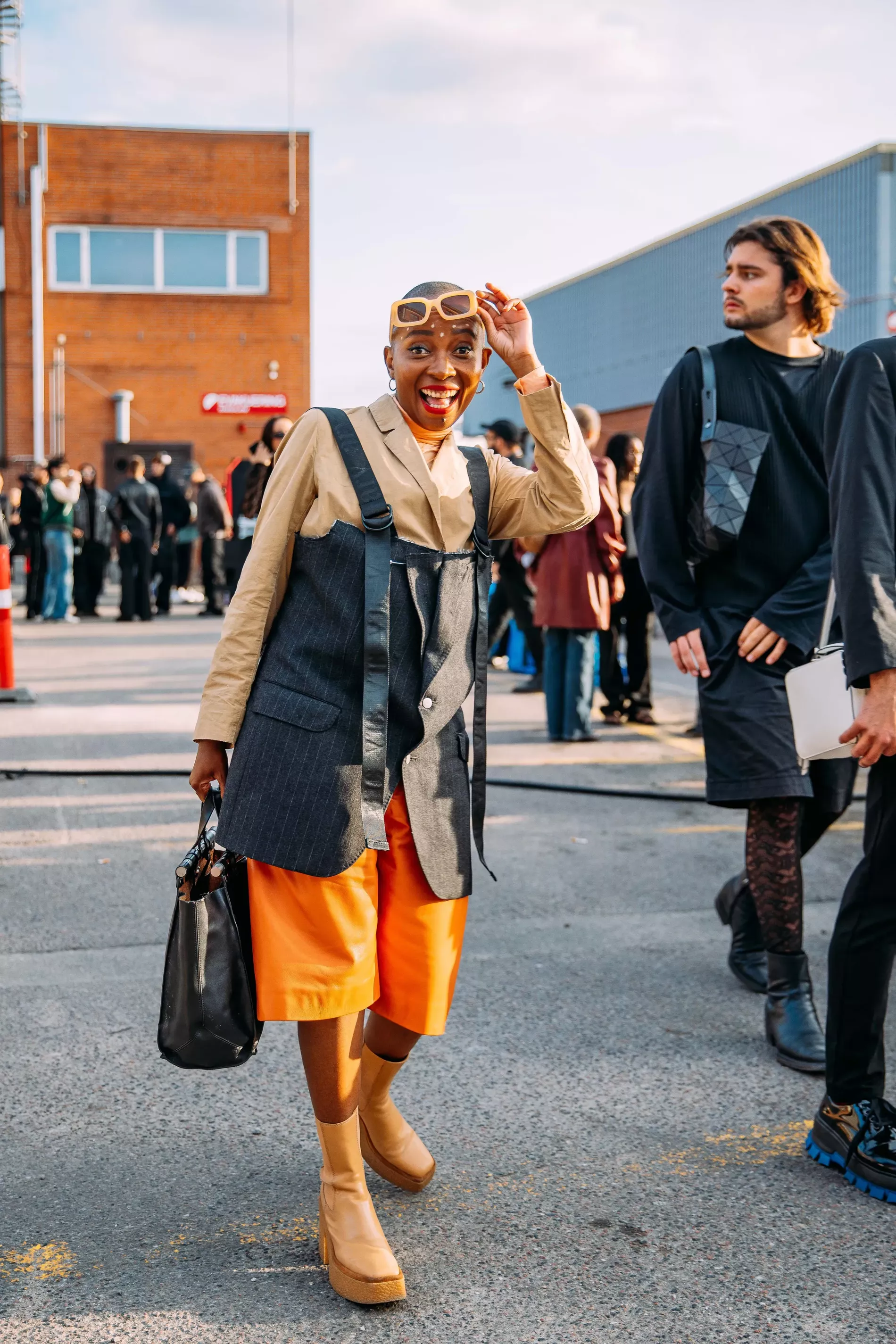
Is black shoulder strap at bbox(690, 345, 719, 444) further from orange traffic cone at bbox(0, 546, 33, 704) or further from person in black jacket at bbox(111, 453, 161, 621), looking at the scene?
person in black jacket at bbox(111, 453, 161, 621)

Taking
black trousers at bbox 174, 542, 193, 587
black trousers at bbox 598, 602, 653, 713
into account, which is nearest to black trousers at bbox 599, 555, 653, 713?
black trousers at bbox 598, 602, 653, 713

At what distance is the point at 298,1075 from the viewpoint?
3828 millimetres

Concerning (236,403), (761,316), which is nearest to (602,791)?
(761,316)

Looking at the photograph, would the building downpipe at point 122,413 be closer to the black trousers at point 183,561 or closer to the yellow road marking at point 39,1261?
the black trousers at point 183,561

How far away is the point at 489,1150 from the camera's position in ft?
11.1

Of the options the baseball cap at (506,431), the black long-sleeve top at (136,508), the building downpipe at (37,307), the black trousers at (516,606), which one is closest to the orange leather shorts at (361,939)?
the black trousers at (516,606)

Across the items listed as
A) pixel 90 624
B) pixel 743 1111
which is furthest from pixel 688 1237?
pixel 90 624

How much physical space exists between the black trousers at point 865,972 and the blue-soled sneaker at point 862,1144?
0.03 metres

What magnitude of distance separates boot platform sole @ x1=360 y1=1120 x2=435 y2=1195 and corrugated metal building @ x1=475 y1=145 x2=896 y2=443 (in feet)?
76.4

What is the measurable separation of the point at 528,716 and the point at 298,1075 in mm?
6618

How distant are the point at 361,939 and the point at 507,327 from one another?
1.25 m

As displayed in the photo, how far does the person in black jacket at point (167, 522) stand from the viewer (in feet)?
64.3

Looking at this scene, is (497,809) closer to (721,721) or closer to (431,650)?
(721,721)

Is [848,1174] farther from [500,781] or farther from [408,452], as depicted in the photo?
[500,781]
